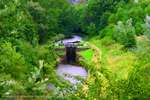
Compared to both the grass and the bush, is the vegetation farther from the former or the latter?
the grass

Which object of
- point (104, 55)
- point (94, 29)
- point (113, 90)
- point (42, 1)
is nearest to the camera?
point (113, 90)

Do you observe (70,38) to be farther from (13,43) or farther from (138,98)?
(138,98)

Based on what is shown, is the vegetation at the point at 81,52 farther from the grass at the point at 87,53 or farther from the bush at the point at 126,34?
the grass at the point at 87,53

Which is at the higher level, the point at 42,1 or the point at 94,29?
the point at 42,1

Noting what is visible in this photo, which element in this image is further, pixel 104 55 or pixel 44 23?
pixel 44 23

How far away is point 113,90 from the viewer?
14672 mm

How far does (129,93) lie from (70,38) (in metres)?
63.7

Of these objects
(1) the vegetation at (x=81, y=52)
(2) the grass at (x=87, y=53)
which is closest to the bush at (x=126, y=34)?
(1) the vegetation at (x=81, y=52)

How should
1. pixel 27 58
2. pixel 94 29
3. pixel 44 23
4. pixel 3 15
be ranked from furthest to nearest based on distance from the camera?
pixel 94 29
pixel 44 23
pixel 27 58
pixel 3 15

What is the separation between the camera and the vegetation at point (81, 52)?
1502 cm

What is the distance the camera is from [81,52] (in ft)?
197

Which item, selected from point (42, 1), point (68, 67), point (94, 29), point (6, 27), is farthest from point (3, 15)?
point (94, 29)

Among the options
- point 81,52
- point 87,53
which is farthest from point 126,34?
point 81,52

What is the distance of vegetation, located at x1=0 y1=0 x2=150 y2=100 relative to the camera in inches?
591
